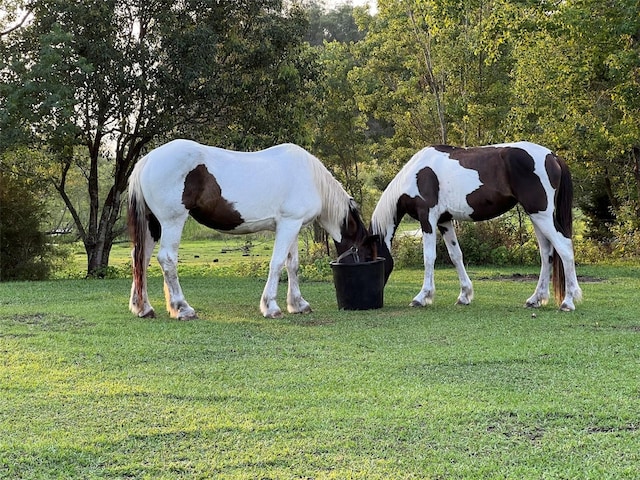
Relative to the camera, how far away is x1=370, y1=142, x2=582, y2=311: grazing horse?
748cm

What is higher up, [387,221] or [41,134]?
[41,134]

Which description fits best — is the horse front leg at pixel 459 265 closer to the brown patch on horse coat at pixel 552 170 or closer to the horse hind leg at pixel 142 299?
the brown patch on horse coat at pixel 552 170

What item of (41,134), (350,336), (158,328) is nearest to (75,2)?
(41,134)

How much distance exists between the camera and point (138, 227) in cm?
722

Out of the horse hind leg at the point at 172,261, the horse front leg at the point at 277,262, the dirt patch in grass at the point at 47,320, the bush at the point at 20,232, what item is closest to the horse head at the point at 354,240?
the horse front leg at the point at 277,262

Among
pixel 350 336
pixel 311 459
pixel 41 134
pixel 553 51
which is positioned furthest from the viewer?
pixel 553 51

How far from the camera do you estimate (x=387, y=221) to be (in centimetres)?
832

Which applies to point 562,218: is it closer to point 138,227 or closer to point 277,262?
point 277,262

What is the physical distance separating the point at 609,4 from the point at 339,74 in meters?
9.05

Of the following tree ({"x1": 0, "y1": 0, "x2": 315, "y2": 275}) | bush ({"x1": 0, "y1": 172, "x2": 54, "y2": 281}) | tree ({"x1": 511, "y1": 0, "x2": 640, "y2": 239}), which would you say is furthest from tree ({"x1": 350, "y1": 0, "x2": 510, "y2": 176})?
bush ({"x1": 0, "y1": 172, "x2": 54, "y2": 281})

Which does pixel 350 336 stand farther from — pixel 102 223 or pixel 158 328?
pixel 102 223

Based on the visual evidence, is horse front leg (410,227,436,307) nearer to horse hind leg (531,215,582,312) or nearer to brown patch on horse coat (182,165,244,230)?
horse hind leg (531,215,582,312)

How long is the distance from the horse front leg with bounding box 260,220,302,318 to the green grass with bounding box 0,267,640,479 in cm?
25

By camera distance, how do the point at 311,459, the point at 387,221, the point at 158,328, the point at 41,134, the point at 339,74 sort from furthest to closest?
the point at 339,74 → the point at 41,134 → the point at 387,221 → the point at 158,328 → the point at 311,459
